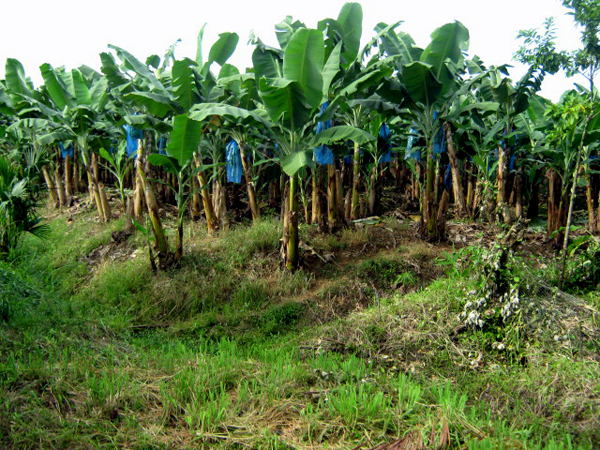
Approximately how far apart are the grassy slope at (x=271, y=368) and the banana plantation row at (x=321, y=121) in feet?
2.69

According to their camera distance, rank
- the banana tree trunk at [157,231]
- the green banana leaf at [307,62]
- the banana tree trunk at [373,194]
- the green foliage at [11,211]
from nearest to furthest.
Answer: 1. the green banana leaf at [307,62]
2. the banana tree trunk at [157,231]
3. the green foliage at [11,211]
4. the banana tree trunk at [373,194]

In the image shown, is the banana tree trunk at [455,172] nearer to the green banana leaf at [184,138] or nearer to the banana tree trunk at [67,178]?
the green banana leaf at [184,138]

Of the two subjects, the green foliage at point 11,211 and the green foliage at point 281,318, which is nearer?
the green foliage at point 281,318

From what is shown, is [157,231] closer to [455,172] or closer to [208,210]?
[208,210]

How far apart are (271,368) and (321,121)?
397 cm

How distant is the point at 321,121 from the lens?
6711 millimetres

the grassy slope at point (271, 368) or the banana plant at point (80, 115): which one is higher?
the banana plant at point (80, 115)

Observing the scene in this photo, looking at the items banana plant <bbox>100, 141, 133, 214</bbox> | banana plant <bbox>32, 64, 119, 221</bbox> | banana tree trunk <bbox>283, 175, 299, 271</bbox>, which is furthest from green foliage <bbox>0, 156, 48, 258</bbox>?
banana tree trunk <bbox>283, 175, 299, 271</bbox>

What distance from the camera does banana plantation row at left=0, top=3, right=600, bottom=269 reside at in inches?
243

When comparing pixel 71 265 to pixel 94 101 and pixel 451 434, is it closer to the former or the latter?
pixel 94 101

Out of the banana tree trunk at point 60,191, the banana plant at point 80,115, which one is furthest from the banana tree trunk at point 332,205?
the banana tree trunk at point 60,191

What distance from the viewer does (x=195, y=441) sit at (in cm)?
291

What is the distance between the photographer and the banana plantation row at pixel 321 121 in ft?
20.3

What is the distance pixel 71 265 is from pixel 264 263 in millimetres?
3372
